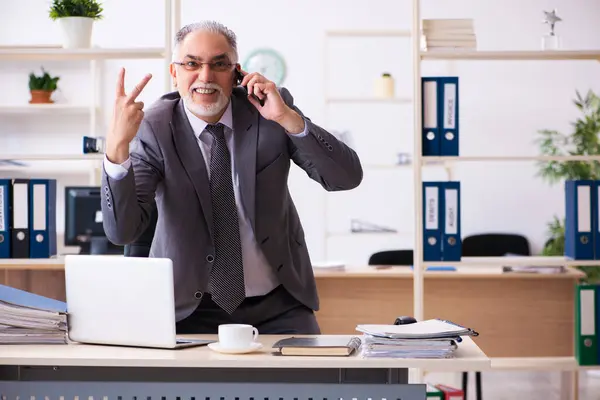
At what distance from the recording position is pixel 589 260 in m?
3.97

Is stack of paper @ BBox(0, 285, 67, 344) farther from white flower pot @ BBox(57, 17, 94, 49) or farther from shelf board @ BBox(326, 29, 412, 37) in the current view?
shelf board @ BBox(326, 29, 412, 37)

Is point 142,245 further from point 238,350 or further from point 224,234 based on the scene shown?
point 238,350

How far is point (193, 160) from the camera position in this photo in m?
2.57

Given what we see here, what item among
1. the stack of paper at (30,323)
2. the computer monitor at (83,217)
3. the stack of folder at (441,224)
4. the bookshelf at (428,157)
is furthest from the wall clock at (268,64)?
the stack of paper at (30,323)

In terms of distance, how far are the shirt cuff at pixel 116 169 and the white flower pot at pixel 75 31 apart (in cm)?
177

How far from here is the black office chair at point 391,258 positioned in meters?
5.51

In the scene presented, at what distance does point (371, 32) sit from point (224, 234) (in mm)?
4761

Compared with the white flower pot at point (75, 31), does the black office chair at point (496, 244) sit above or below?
below

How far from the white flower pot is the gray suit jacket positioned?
54.5 inches

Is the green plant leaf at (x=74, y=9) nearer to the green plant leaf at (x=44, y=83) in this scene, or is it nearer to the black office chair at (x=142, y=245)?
the black office chair at (x=142, y=245)

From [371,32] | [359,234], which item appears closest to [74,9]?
[371,32]

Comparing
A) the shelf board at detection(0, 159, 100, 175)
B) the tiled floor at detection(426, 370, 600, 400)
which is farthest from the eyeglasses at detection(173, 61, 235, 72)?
the shelf board at detection(0, 159, 100, 175)

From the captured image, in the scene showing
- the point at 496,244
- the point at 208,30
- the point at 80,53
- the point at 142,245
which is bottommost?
the point at 496,244

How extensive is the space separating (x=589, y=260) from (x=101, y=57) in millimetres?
2332
